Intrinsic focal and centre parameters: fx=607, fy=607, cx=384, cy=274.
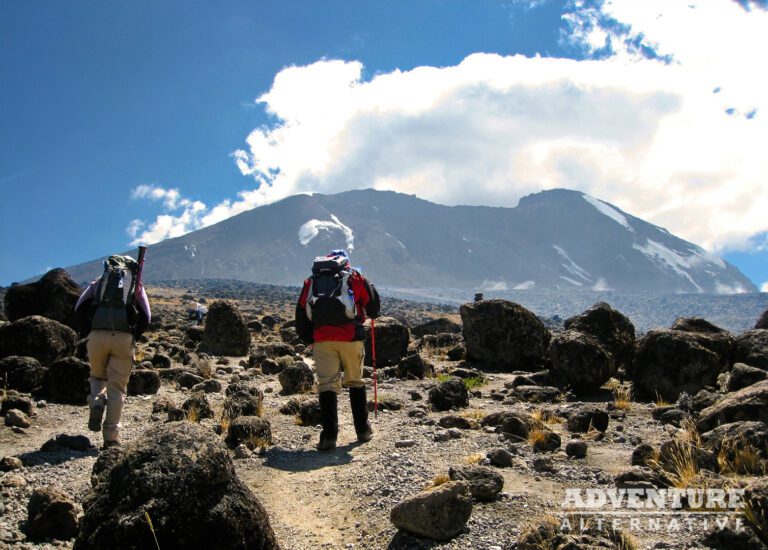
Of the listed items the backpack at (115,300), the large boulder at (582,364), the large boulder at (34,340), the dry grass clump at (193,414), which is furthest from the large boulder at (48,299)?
the large boulder at (582,364)

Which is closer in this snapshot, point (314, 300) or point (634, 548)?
point (634, 548)

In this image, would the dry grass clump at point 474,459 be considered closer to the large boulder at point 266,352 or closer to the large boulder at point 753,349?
the large boulder at point 753,349

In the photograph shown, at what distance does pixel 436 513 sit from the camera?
477 cm

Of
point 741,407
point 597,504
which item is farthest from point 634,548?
point 741,407

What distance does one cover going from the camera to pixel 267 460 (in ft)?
24.3

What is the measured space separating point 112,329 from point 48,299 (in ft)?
45.9

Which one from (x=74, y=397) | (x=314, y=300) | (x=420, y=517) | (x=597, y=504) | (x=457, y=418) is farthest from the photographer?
(x=74, y=397)

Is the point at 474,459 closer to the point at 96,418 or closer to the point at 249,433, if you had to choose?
the point at 249,433

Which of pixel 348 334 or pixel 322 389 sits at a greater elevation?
pixel 348 334

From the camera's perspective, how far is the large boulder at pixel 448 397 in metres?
11.0

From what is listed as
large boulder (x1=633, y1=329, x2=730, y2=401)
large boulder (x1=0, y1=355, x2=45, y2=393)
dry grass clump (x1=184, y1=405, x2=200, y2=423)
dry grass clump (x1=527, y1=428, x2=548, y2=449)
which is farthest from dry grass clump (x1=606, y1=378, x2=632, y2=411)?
large boulder (x1=0, y1=355, x2=45, y2=393)

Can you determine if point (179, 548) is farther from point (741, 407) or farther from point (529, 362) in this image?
point (529, 362)

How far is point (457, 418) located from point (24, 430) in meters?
6.07

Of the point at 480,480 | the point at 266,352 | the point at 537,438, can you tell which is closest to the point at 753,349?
the point at 537,438
